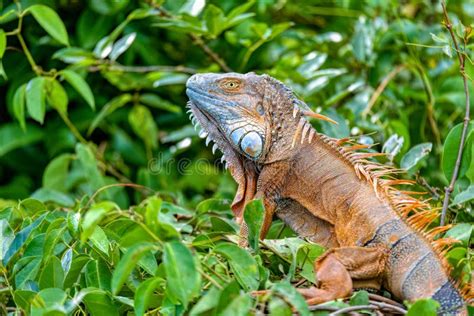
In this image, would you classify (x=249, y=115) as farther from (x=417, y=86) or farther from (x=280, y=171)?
(x=417, y=86)

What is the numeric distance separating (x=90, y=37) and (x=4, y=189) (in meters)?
1.51

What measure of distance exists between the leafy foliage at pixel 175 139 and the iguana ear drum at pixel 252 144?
380 mm

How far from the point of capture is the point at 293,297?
2.62 m

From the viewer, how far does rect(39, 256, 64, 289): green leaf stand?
10.4 ft

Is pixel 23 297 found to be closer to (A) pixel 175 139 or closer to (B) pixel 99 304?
(B) pixel 99 304

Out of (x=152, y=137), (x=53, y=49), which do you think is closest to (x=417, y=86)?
(x=152, y=137)

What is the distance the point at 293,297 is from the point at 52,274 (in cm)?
104

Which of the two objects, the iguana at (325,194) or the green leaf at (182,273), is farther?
the iguana at (325,194)

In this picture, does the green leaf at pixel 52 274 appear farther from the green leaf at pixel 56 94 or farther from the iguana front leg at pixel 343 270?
the green leaf at pixel 56 94

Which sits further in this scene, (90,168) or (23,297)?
(90,168)

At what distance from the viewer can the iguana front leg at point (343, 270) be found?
2.99 m

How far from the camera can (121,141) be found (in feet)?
24.6

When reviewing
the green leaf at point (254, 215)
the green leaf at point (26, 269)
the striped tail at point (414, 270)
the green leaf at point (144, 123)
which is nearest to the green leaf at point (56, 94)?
the green leaf at point (144, 123)

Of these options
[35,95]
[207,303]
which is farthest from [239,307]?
[35,95]
